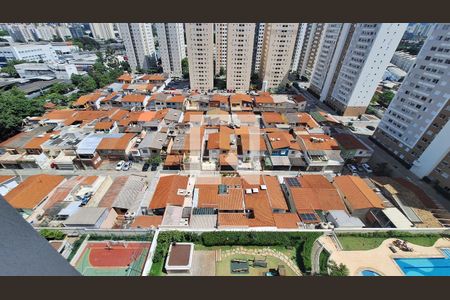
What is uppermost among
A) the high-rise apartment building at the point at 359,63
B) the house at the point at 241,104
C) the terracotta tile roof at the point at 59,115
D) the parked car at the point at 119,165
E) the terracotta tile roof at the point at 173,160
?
the high-rise apartment building at the point at 359,63

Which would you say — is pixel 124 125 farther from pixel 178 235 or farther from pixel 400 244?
pixel 400 244

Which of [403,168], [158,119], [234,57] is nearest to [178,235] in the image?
[158,119]

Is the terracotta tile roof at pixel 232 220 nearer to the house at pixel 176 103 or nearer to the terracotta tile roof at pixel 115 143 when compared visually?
the terracotta tile roof at pixel 115 143

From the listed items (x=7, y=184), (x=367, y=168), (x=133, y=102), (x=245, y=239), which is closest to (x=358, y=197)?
(x=367, y=168)

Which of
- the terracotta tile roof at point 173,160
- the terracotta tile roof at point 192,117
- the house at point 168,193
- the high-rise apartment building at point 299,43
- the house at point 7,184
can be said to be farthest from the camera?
the high-rise apartment building at point 299,43

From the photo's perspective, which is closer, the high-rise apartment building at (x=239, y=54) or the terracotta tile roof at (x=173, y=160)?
the terracotta tile roof at (x=173, y=160)

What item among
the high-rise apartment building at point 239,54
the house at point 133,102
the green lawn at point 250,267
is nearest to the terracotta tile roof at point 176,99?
the house at point 133,102
